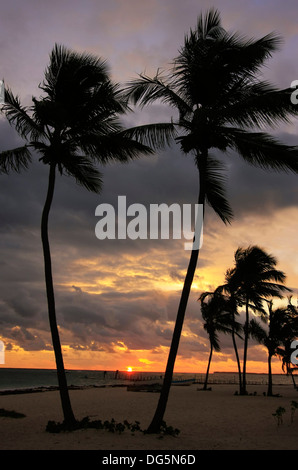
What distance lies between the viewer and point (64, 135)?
1330 centimetres

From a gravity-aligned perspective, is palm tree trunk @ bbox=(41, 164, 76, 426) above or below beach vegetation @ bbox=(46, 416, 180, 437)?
above

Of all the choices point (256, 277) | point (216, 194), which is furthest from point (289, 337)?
point (216, 194)

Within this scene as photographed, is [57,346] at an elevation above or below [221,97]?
below

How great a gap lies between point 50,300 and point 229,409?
1196 centimetres

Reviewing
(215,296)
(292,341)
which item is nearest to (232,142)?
(215,296)

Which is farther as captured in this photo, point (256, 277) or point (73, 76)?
point (256, 277)

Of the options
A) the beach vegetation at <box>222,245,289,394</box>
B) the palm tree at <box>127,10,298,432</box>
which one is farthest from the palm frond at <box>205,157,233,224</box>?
the beach vegetation at <box>222,245,289,394</box>

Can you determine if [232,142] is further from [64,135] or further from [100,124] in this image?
[64,135]

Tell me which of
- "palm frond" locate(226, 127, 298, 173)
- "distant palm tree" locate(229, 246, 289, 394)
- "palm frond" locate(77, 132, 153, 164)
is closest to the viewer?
"palm frond" locate(226, 127, 298, 173)

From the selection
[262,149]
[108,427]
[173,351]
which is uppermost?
[262,149]

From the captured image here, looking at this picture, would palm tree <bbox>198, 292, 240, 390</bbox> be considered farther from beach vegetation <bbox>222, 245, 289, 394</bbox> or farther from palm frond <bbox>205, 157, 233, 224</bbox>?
palm frond <bbox>205, 157, 233, 224</bbox>

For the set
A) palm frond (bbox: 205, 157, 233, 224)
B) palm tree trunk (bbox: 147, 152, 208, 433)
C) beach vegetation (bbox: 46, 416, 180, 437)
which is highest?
palm frond (bbox: 205, 157, 233, 224)

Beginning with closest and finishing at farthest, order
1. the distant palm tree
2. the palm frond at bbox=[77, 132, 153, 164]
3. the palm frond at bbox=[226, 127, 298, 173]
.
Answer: the palm frond at bbox=[226, 127, 298, 173] < the palm frond at bbox=[77, 132, 153, 164] < the distant palm tree

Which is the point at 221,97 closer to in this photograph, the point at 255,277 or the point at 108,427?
the point at 108,427
